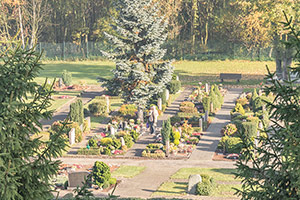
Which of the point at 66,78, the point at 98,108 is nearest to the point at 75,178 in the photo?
the point at 98,108

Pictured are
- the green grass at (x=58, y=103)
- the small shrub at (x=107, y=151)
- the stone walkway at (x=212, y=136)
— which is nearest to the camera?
the stone walkway at (x=212, y=136)

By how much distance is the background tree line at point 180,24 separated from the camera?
65.4 meters

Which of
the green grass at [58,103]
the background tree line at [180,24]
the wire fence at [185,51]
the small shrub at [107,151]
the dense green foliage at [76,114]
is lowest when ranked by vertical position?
the small shrub at [107,151]

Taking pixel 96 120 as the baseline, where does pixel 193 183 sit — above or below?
below

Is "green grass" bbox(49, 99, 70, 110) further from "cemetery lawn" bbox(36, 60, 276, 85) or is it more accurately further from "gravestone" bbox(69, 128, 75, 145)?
"gravestone" bbox(69, 128, 75, 145)

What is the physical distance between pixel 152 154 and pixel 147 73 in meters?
9.18

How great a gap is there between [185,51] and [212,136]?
3924 centimetres

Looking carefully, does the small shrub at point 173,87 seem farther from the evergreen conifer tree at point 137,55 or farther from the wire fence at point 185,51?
the wire fence at point 185,51

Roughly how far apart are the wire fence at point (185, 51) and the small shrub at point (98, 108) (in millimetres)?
29608

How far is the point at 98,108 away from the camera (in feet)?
121

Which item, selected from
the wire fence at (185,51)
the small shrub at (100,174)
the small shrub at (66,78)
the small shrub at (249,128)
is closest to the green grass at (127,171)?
the small shrub at (100,174)

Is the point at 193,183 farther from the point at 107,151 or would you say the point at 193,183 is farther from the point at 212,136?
the point at 212,136

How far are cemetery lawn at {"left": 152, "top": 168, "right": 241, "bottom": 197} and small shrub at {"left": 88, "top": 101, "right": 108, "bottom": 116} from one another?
12.9m

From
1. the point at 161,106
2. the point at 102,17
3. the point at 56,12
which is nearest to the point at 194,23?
the point at 102,17
